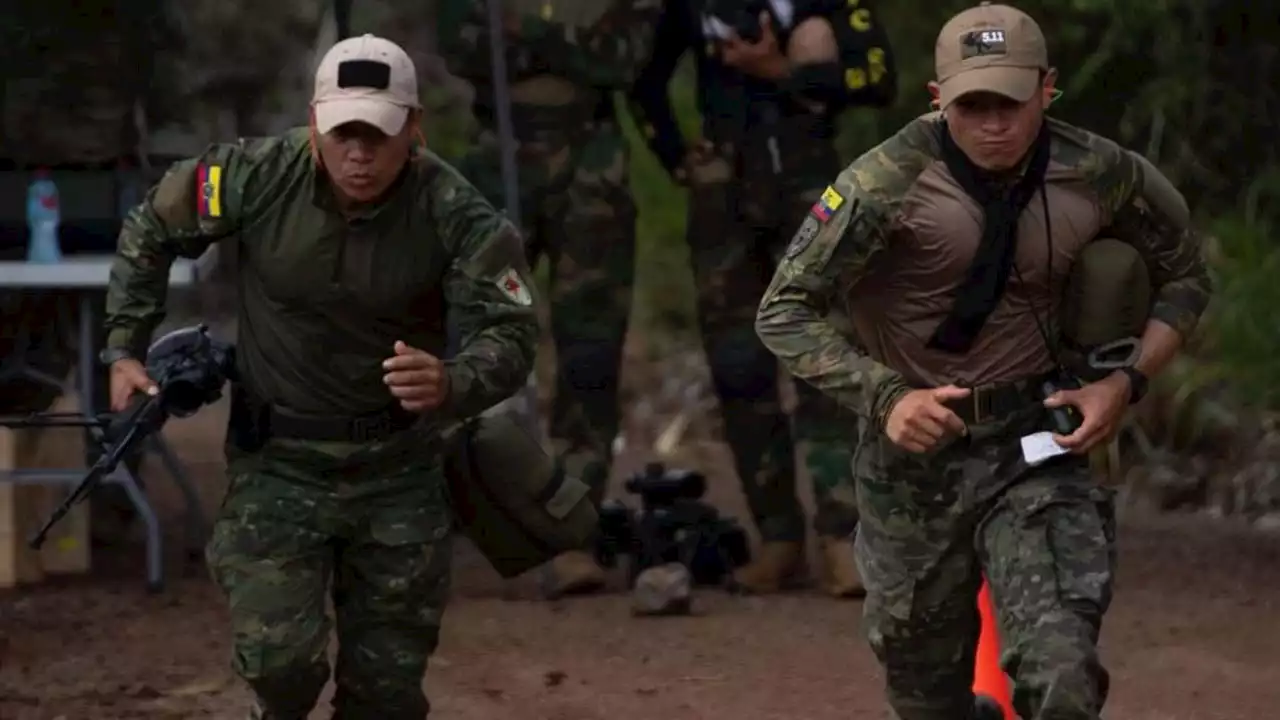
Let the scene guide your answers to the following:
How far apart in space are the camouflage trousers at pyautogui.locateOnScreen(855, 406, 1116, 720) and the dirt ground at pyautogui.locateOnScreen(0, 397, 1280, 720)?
1.52 m

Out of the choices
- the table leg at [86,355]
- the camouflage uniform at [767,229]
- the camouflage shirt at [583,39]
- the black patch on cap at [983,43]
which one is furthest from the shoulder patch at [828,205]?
the table leg at [86,355]

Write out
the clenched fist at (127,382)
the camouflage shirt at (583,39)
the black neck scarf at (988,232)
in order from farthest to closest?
the camouflage shirt at (583,39)
the clenched fist at (127,382)
the black neck scarf at (988,232)

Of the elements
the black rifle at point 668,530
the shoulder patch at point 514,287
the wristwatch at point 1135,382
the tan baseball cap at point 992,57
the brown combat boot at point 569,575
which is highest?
the tan baseball cap at point 992,57

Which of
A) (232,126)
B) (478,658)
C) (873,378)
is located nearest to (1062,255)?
(873,378)

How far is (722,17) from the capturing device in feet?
29.4

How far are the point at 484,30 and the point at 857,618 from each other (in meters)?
2.37

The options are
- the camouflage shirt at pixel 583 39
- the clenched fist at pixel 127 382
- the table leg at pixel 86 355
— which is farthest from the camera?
the table leg at pixel 86 355

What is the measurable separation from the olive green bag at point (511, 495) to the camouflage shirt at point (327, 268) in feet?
0.94

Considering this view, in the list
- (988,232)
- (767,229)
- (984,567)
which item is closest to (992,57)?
(988,232)

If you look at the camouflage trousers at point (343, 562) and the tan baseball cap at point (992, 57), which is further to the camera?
the camouflage trousers at point (343, 562)

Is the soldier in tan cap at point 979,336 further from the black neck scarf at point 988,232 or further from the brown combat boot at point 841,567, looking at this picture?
the brown combat boot at point 841,567

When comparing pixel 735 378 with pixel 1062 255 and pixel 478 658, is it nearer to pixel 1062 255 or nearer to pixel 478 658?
pixel 478 658

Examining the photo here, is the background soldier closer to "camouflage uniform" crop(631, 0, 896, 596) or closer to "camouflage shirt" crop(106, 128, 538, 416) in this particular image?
"camouflage shirt" crop(106, 128, 538, 416)

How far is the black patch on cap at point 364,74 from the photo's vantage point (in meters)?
6.05
